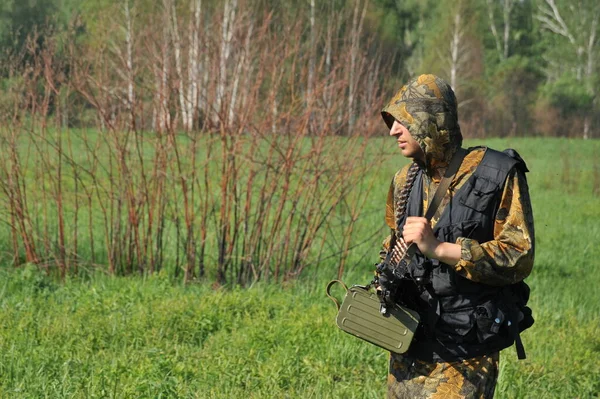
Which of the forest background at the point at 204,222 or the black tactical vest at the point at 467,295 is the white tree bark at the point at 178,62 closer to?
the forest background at the point at 204,222

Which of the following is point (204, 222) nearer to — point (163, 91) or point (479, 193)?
point (163, 91)

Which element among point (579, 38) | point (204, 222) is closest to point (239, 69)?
point (204, 222)

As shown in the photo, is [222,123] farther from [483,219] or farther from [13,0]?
[13,0]

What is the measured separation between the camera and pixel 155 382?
425 centimetres

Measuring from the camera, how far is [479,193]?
2.61m

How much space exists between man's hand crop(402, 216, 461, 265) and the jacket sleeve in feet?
0.09

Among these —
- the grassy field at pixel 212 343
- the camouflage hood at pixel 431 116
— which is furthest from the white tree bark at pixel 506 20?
the camouflage hood at pixel 431 116

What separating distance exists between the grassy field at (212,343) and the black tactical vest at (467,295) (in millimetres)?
Result: 1903

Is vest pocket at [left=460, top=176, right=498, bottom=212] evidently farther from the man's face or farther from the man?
the man's face

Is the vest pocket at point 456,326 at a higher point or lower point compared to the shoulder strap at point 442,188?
lower

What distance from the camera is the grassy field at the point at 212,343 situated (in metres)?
4.58

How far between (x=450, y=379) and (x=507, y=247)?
476 millimetres

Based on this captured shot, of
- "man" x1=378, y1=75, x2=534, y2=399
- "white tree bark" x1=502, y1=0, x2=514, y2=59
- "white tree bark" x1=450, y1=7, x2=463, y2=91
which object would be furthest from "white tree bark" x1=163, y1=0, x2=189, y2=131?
"white tree bark" x1=502, y1=0, x2=514, y2=59

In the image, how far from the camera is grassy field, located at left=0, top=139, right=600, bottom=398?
4.58 metres
